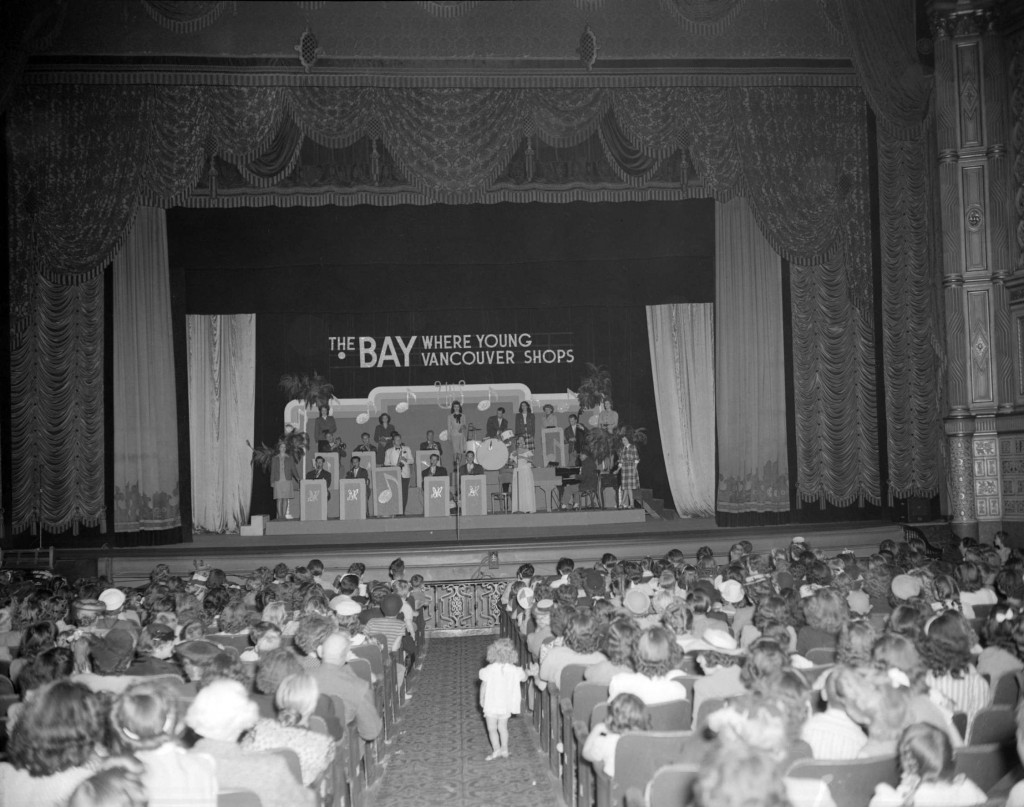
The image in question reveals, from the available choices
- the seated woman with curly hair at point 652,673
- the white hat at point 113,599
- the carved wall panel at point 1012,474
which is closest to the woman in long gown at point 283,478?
the white hat at point 113,599

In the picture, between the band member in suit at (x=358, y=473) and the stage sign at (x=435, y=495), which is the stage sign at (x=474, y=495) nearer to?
the stage sign at (x=435, y=495)

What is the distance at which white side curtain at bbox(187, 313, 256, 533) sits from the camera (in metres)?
15.1

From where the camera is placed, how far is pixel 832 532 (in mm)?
11609

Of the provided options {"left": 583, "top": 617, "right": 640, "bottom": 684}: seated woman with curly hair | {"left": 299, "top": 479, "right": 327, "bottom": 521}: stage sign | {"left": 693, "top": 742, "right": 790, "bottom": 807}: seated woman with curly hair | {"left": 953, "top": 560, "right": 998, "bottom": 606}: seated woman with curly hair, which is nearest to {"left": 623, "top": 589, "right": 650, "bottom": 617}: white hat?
{"left": 583, "top": 617, "right": 640, "bottom": 684}: seated woman with curly hair

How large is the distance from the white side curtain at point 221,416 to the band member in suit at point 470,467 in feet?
12.2

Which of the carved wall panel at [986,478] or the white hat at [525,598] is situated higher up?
the carved wall panel at [986,478]

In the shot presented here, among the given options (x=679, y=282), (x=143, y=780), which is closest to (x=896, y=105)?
(x=679, y=282)

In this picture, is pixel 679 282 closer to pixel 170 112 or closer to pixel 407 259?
pixel 407 259

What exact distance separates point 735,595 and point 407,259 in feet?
26.8

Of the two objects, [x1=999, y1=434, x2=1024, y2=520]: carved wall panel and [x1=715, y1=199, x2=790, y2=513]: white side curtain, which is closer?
[x1=999, y1=434, x2=1024, y2=520]: carved wall panel

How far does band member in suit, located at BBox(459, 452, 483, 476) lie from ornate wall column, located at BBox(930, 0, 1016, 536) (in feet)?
20.2

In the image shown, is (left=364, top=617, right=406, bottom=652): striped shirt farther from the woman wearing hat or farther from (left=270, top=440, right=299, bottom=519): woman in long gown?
(left=270, top=440, right=299, bottom=519): woman in long gown

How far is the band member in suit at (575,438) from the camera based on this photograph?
14.7m

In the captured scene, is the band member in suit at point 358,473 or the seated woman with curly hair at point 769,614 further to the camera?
the band member in suit at point 358,473
